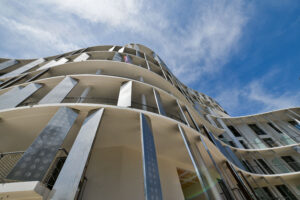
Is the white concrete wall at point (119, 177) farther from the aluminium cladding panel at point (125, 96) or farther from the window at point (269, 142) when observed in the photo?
the window at point (269, 142)

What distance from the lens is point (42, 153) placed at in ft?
8.73

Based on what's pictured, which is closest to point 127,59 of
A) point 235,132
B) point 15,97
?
point 15,97

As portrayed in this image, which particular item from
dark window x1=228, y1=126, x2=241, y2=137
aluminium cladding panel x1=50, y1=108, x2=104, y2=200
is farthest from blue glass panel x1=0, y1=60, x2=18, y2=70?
dark window x1=228, y1=126, x2=241, y2=137

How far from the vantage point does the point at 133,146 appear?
5039mm

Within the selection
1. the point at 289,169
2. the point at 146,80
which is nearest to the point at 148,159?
the point at 146,80

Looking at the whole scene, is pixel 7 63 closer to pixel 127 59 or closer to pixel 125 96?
pixel 127 59

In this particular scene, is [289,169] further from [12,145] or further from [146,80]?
[12,145]

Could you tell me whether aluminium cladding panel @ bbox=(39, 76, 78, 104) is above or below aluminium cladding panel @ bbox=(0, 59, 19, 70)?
below

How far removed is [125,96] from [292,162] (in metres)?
16.9

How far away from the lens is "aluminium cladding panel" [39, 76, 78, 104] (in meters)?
4.45

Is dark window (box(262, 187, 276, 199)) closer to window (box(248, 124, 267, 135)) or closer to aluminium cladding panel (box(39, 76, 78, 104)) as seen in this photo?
window (box(248, 124, 267, 135))

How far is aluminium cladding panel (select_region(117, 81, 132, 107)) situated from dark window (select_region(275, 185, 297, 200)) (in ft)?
49.7

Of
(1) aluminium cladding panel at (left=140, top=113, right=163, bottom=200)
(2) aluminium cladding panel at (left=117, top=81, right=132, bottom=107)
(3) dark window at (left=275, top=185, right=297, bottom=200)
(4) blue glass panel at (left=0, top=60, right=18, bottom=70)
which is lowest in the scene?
(3) dark window at (left=275, top=185, right=297, bottom=200)

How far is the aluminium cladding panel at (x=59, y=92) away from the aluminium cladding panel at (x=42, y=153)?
135 cm
